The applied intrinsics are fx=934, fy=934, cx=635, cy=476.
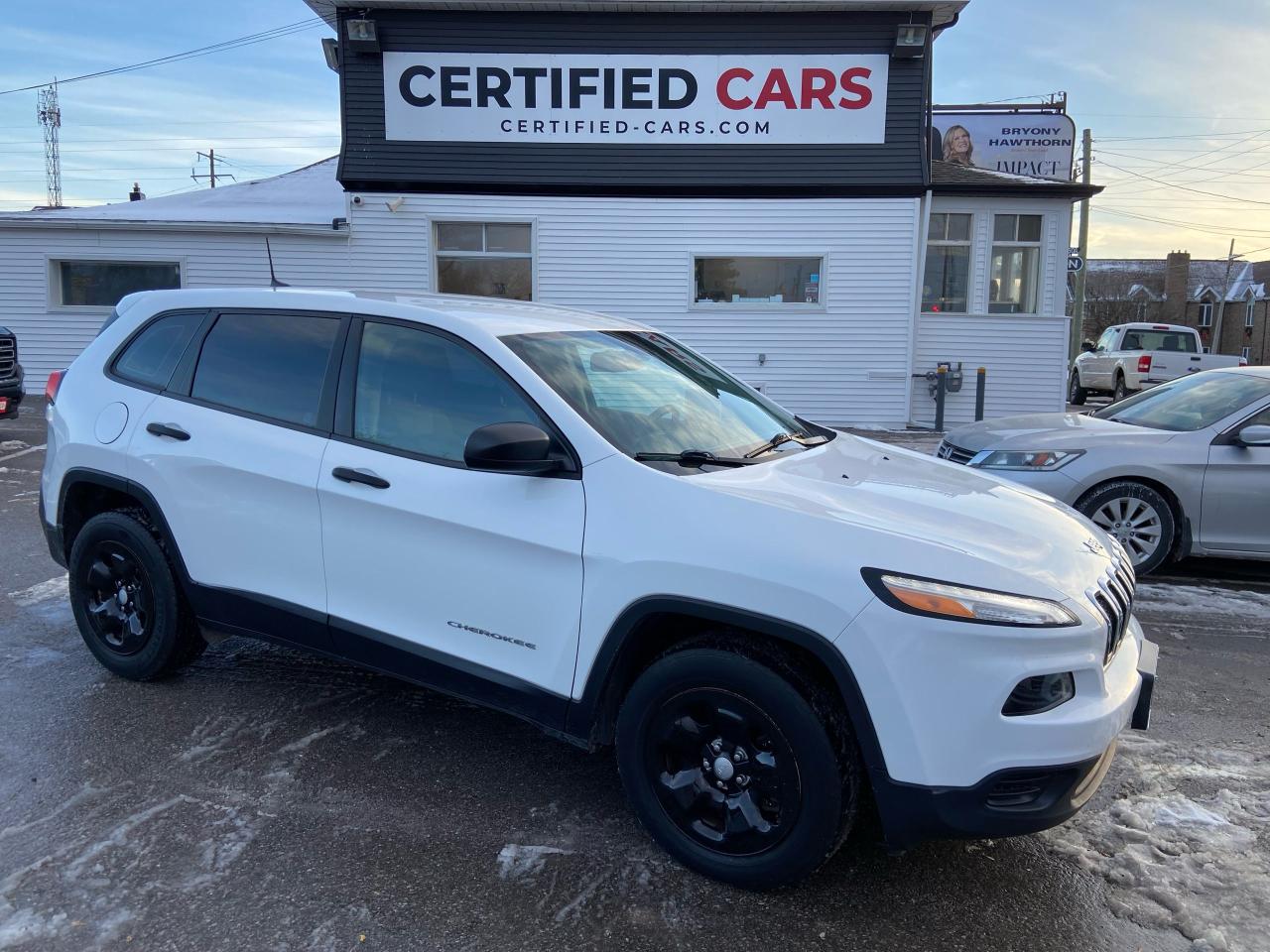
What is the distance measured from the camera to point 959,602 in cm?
248

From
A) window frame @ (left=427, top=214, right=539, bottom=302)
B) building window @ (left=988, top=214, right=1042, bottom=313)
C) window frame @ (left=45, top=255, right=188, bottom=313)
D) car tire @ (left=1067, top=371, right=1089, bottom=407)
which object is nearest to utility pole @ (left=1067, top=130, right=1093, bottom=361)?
car tire @ (left=1067, top=371, right=1089, bottom=407)

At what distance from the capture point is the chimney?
2053 inches

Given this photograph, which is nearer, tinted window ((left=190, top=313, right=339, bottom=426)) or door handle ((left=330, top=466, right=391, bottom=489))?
door handle ((left=330, top=466, right=391, bottom=489))

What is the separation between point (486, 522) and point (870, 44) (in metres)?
13.1

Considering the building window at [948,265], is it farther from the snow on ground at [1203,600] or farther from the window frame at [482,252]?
the snow on ground at [1203,600]

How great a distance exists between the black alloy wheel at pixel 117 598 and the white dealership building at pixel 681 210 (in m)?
11.0

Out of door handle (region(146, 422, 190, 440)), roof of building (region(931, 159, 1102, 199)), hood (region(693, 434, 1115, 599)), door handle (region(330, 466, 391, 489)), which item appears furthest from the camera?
roof of building (region(931, 159, 1102, 199))

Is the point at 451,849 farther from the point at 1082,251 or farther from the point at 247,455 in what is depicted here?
the point at 1082,251

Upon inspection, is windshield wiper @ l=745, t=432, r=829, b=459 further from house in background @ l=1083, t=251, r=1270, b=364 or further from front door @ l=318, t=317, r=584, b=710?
house in background @ l=1083, t=251, r=1270, b=364

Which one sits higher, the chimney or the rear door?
the chimney

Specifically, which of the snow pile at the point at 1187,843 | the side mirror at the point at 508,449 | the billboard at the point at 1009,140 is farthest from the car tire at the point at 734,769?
the billboard at the point at 1009,140

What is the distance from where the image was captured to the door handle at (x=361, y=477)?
3301 mm

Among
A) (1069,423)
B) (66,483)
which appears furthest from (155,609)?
(1069,423)

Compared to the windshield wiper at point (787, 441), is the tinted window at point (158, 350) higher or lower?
higher
